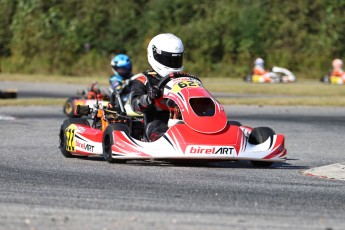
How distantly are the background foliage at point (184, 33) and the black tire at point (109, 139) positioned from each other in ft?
105

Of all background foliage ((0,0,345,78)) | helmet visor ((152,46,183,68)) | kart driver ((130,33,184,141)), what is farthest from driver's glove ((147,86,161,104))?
background foliage ((0,0,345,78))

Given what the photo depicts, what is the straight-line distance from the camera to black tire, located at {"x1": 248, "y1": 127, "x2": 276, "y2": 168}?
11.1 meters

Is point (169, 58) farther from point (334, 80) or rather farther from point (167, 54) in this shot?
point (334, 80)

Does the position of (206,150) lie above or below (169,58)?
below

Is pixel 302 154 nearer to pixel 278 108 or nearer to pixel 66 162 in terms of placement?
pixel 66 162

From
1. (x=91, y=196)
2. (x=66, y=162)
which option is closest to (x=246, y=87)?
(x=66, y=162)

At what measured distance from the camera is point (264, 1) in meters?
48.4

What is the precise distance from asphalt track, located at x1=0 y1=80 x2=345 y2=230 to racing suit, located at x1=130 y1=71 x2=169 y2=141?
0.37 metres

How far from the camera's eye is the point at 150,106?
1157cm

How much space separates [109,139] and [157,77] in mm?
1277

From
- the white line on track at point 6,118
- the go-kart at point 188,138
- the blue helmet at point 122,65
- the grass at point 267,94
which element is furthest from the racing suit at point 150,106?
the grass at point 267,94

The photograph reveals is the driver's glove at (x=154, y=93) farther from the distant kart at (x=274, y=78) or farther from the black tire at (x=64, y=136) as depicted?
the distant kart at (x=274, y=78)

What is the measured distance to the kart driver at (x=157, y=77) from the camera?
37.8 feet

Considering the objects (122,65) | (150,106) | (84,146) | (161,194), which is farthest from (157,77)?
(122,65)
